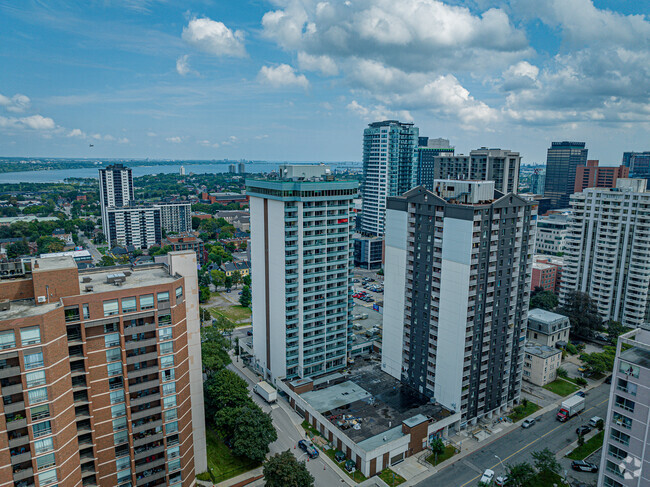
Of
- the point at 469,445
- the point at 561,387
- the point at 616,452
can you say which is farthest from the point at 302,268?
the point at 561,387

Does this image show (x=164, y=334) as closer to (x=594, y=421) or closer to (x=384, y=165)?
(x=594, y=421)

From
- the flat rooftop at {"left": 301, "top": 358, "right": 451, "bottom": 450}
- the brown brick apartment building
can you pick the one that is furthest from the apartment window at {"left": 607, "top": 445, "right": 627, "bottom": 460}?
the brown brick apartment building

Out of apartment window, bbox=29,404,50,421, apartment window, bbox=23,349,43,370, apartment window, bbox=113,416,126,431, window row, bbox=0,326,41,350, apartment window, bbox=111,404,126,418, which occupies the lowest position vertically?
apartment window, bbox=113,416,126,431

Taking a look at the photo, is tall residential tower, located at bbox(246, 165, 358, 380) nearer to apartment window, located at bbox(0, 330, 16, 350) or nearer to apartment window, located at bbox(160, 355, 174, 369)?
apartment window, located at bbox(160, 355, 174, 369)

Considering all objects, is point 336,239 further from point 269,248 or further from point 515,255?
point 515,255

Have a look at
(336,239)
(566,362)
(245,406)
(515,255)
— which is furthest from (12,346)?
(566,362)

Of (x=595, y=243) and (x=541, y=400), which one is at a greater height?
(x=595, y=243)
